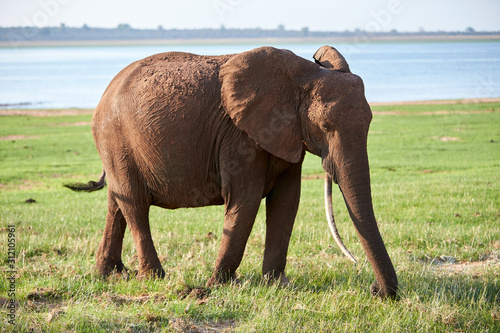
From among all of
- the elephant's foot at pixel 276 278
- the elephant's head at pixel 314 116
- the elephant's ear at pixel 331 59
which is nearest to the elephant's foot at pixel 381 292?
the elephant's head at pixel 314 116

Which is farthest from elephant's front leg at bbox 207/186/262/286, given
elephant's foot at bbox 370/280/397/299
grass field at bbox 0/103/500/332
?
elephant's foot at bbox 370/280/397/299

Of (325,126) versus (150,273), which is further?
(150,273)

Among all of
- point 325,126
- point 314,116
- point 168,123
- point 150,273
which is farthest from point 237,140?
point 150,273

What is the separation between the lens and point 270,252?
7.57 m

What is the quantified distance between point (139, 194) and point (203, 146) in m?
1.07

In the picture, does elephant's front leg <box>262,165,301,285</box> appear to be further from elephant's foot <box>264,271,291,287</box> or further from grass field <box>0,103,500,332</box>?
grass field <box>0,103,500,332</box>

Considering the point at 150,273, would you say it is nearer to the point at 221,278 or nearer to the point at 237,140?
the point at 221,278

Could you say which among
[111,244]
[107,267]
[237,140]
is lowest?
[107,267]

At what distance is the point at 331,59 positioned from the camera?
7.11 metres

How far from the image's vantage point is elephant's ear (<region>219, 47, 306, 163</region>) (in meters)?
6.69

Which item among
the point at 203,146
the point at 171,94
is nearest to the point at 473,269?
the point at 203,146

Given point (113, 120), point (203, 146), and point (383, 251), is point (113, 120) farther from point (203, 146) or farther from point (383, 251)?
point (383, 251)

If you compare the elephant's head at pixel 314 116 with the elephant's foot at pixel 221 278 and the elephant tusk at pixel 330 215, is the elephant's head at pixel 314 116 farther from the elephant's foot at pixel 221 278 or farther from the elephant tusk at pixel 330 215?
the elephant's foot at pixel 221 278

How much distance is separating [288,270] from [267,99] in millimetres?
2623
